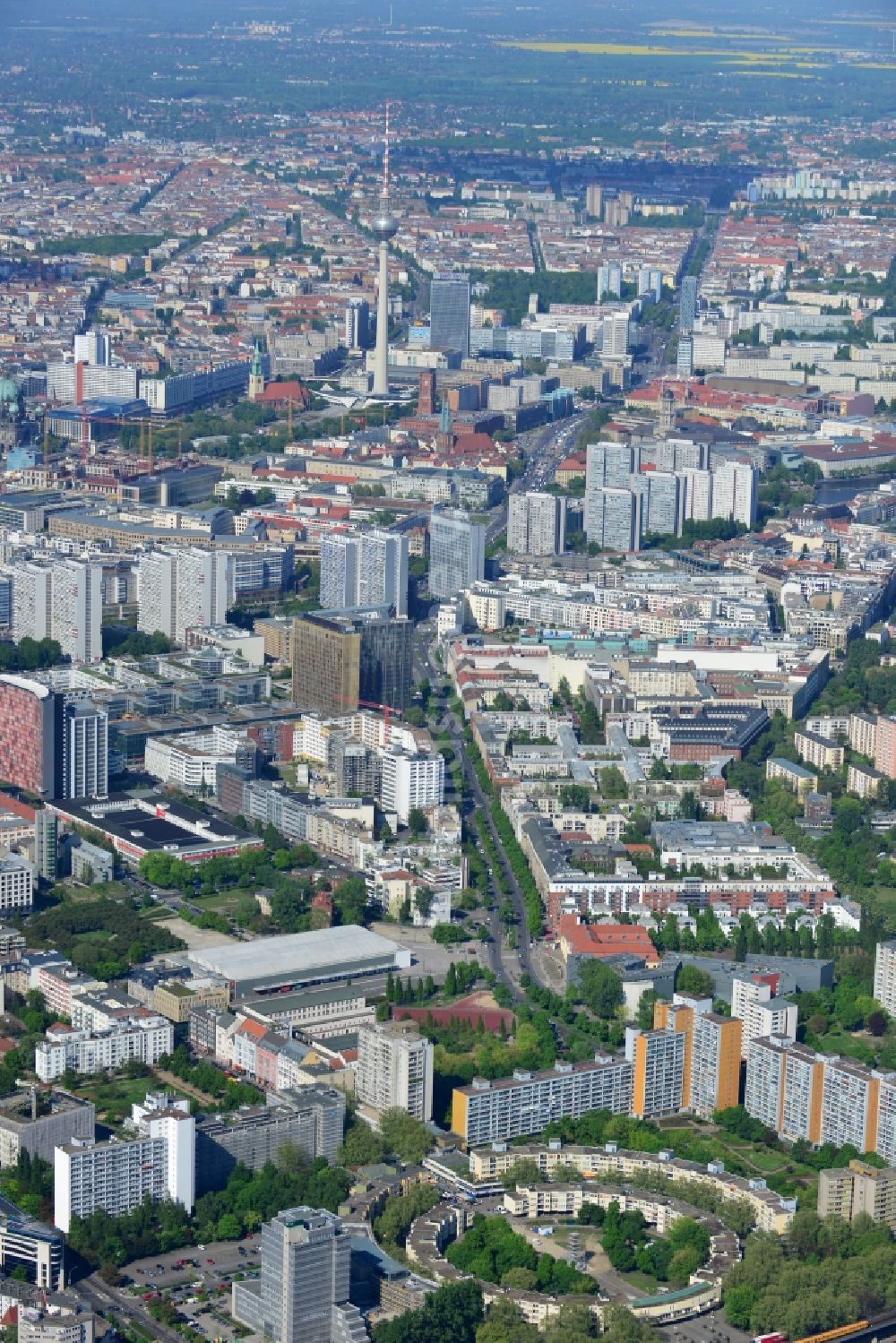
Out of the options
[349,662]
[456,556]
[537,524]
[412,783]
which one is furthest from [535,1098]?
[537,524]

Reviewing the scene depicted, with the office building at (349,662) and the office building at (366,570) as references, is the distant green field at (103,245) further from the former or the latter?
the office building at (349,662)

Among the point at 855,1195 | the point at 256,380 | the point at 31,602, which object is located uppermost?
the point at 256,380

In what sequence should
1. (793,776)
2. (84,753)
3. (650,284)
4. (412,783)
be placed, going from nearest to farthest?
(412,783)
(84,753)
(793,776)
(650,284)

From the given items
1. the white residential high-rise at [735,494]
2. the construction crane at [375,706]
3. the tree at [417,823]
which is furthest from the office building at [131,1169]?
the white residential high-rise at [735,494]

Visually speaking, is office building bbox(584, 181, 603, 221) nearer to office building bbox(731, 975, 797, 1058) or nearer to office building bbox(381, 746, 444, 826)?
office building bbox(381, 746, 444, 826)

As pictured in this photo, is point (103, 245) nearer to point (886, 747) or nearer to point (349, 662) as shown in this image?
point (349, 662)

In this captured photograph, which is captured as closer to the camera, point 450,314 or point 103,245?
point 450,314
